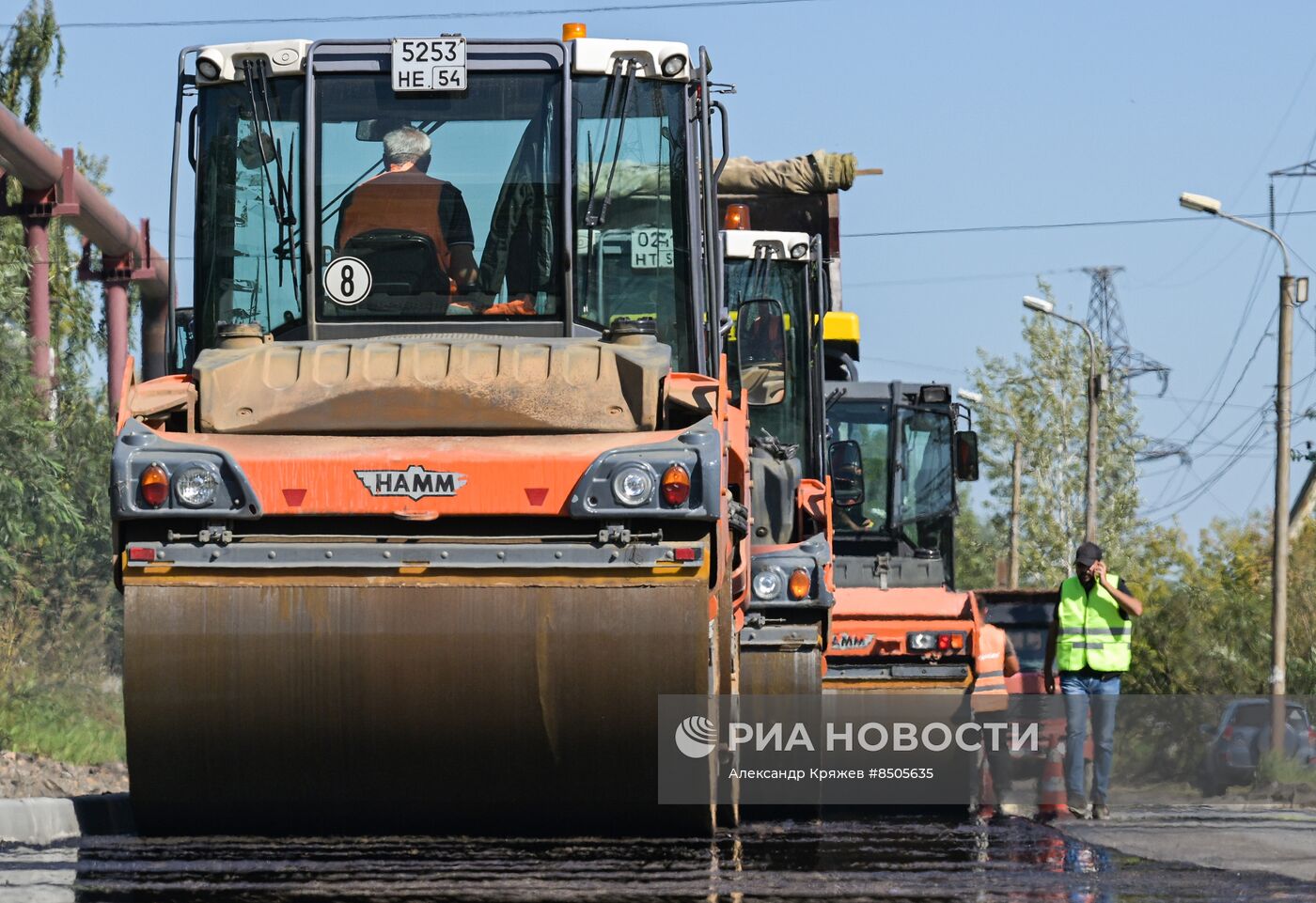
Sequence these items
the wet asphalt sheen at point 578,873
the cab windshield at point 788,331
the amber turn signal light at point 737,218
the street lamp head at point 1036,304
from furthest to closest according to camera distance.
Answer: the street lamp head at point 1036,304 < the amber turn signal light at point 737,218 < the cab windshield at point 788,331 < the wet asphalt sheen at point 578,873

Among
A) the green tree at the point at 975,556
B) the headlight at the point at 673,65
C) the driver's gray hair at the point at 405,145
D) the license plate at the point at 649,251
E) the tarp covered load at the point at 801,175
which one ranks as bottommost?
the green tree at the point at 975,556

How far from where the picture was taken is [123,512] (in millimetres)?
8094

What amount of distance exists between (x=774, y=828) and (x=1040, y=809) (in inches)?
96.9

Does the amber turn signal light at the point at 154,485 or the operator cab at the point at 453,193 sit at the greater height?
the operator cab at the point at 453,193

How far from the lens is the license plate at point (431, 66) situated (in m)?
9.92

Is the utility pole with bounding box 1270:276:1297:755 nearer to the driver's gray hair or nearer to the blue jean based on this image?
the blue jean

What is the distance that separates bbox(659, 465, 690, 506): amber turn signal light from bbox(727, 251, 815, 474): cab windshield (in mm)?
6572

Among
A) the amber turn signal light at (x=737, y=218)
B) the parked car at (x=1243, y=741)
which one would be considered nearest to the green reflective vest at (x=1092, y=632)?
the amber turn signal light at (x=737, y=218)

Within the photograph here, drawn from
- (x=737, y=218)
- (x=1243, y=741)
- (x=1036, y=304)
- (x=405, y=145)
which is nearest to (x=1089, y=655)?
(x=737, y=218)

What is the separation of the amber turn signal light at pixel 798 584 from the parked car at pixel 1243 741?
964 centimetres

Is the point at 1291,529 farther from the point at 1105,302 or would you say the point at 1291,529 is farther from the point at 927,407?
the point at 1105,302

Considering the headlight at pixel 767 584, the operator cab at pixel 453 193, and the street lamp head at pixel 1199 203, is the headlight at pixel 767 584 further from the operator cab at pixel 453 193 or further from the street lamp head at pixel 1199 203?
the street lamp head at pixel 1199 203

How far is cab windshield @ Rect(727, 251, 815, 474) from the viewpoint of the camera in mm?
15125

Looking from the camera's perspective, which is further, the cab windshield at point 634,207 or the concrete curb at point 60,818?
the cab windshield at point 634,207
